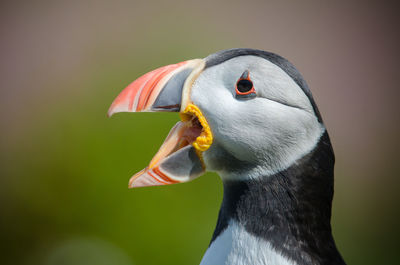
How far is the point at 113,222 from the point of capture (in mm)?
2363

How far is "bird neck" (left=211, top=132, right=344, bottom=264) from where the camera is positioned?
0.90 meters

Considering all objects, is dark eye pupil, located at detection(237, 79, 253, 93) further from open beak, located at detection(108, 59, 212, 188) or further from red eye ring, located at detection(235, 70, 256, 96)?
open beak, located at detection(108, 59, 212, 188)

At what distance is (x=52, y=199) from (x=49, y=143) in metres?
0.42

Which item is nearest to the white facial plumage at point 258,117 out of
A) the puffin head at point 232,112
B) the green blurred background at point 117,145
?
the puffin head at point 232,112

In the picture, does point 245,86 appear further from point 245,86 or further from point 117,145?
point 117,145

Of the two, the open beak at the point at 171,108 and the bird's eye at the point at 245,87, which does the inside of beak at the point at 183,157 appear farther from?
the bird's eye at the point at 245,87

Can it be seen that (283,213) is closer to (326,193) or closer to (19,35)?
(326,193)

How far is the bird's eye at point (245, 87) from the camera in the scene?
890 millimetres

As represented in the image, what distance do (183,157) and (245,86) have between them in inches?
8.6

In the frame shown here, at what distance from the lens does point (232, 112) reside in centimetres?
90

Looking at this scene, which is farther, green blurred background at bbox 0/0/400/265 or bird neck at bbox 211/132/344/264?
green blurred background at bbox 0/0/400/265

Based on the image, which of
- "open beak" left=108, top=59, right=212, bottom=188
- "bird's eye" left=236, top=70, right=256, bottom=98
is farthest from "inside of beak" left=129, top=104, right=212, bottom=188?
"bird's eye" left=236, top=70, right=256, bottom=98

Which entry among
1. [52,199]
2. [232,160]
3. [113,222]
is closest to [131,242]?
[113,222]

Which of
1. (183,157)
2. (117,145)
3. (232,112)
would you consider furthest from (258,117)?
(117,145)
